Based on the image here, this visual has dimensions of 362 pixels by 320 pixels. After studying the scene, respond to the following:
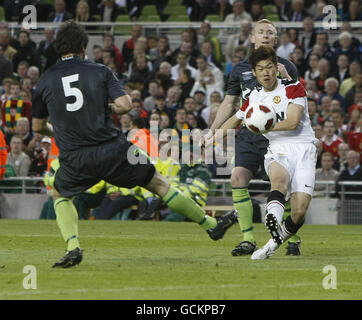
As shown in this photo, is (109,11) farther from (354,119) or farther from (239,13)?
(354,119)

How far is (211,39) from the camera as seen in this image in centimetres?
2380

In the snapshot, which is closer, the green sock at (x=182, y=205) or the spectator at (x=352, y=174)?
the green sock at (x=182, y=205)

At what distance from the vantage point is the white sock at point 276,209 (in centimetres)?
932

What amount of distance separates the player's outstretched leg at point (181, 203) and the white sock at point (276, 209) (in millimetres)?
892

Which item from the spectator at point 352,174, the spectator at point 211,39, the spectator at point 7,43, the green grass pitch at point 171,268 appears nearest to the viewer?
the green grass pitch at point 171,268

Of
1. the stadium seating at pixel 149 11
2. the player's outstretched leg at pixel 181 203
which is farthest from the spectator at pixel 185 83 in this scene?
the player's outstretched leg at pixel 181 203

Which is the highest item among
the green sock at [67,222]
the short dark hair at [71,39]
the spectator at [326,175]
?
the short dark hair at [71,39]

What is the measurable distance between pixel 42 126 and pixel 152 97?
12646 mm

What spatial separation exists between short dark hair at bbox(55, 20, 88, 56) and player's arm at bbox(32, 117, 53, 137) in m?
0.74

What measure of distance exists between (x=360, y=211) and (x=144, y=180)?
32.5 ft

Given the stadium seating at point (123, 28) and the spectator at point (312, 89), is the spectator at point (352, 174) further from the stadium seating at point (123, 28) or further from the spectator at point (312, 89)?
the stadium seating at point (123, 28)

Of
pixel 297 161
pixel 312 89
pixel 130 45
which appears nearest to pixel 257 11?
pixel 130 45

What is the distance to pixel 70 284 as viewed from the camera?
7652 millimetres

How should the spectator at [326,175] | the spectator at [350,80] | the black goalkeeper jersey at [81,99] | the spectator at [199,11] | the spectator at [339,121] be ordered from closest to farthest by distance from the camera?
1. the black goalkeeper jersey at [81,99]
2. the spectator at [326,175]
3. the spectator at [339,121]
4. the spectator at [350,80]
5. the spectator at [199,11]
